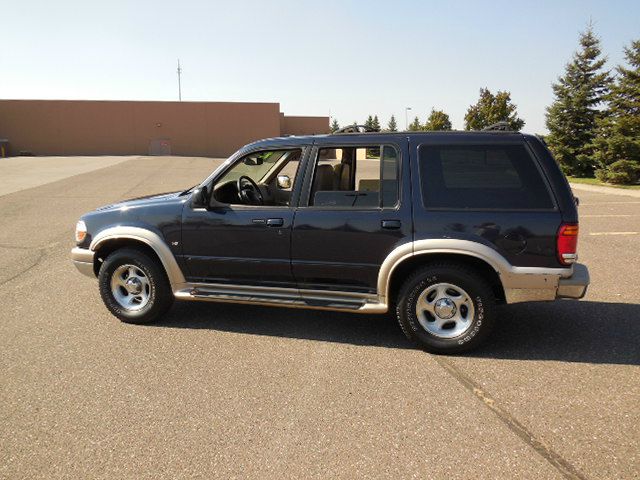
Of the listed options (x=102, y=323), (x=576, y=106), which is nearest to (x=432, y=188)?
(x=102, y=323)

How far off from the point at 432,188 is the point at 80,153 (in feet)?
173

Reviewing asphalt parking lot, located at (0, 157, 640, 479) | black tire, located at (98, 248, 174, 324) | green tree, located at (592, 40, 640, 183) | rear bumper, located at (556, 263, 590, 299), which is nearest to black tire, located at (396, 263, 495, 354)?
asphalt parking lot, located at (0, 157, 640, 479)

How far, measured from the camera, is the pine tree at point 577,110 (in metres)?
25.4

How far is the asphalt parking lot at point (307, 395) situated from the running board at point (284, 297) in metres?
0.33

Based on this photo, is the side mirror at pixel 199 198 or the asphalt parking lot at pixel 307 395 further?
the side mirror at pixel 199 198

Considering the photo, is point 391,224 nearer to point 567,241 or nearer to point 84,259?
point 567,241

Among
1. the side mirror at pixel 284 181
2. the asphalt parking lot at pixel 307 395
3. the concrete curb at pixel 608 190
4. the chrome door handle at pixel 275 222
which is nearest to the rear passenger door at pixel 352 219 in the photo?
the chrome door handle at pixel 275 222

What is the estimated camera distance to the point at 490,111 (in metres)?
34.7

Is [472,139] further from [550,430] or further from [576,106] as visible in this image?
[576,106]

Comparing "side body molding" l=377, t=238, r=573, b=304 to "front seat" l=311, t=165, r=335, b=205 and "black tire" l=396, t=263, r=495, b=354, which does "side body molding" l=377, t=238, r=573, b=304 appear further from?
"front seat" l=311, t=165, r=335, b=205

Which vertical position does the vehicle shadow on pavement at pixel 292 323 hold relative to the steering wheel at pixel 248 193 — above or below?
below

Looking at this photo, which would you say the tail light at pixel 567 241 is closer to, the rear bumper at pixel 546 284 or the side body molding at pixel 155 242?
the rear bumper at pixel 546 284

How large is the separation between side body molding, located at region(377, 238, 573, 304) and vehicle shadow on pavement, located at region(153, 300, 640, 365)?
0.56 meters

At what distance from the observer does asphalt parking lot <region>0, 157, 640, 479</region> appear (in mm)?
2592
